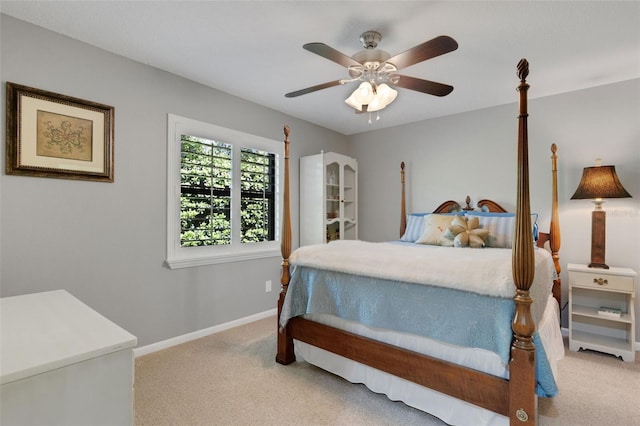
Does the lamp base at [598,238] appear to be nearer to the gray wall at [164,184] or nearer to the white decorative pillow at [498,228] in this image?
the gray wall at [164,184]

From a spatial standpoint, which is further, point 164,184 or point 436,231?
point 436,231

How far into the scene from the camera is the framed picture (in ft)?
6.58

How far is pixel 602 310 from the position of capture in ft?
9.00

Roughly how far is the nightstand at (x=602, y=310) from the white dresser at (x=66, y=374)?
3.42 meters

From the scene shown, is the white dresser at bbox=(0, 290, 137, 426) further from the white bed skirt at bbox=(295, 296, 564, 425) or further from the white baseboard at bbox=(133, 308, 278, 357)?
the white baseboard at bbox=(133, 308, 278, 357)

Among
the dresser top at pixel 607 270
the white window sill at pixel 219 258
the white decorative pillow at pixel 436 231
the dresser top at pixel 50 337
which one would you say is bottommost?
the dresser top at pixel 607 270

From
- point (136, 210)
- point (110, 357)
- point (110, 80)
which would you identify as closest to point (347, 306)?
point (110, 357)

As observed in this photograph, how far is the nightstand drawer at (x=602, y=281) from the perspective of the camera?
2.56 meters

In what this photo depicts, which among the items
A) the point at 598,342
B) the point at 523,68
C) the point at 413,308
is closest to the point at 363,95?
the point at 523,68

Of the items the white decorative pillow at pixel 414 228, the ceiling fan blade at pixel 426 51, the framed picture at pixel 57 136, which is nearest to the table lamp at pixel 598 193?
the white decorative pillow at pixel 414 228

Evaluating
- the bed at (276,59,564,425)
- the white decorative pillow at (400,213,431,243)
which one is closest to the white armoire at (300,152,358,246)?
the white decorative pillow at (400,213,431,243)

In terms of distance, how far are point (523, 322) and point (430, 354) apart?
535 millimetres

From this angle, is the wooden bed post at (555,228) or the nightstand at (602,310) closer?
the nightstand at (602,310)

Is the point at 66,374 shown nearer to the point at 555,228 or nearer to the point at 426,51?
the point at 426,51
